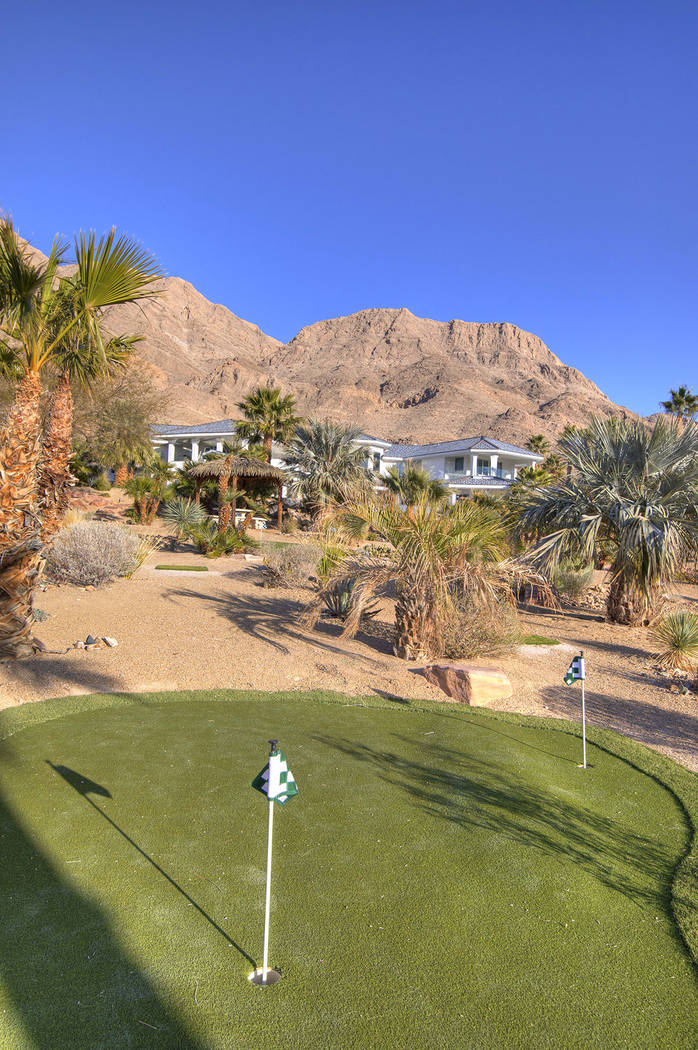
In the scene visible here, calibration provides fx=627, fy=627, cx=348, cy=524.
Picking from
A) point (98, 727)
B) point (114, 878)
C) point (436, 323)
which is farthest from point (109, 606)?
point (436, 323)

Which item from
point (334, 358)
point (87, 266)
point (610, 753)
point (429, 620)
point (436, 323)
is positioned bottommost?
point (610, 753)

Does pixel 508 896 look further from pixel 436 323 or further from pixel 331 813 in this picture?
pixel 436 323

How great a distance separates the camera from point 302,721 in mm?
6824

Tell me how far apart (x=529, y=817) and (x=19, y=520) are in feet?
22.2

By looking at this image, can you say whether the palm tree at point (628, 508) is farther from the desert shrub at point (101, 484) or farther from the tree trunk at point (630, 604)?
the desert shrub at point (101, 484)

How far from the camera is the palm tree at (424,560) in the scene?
9.09m

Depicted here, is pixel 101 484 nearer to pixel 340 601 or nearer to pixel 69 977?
pixel 340 601

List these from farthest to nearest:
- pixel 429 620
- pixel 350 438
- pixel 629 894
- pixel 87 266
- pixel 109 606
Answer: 1. pixel 350 438
2. pixel 109 606
3. pixel 429 620
4. pixel 87 266
5. pixel 629 894

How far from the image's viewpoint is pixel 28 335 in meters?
7.75

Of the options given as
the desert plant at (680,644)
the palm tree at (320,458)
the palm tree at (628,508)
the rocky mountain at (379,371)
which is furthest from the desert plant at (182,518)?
the rocky mountain at (379,371)

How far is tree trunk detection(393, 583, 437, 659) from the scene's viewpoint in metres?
9.67

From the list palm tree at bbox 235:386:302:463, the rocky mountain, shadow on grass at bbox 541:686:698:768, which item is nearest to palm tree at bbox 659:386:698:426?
palm tree at bbox 235:386:302:463

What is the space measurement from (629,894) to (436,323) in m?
204

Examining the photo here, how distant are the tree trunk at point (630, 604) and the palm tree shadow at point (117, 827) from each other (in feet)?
36.9
